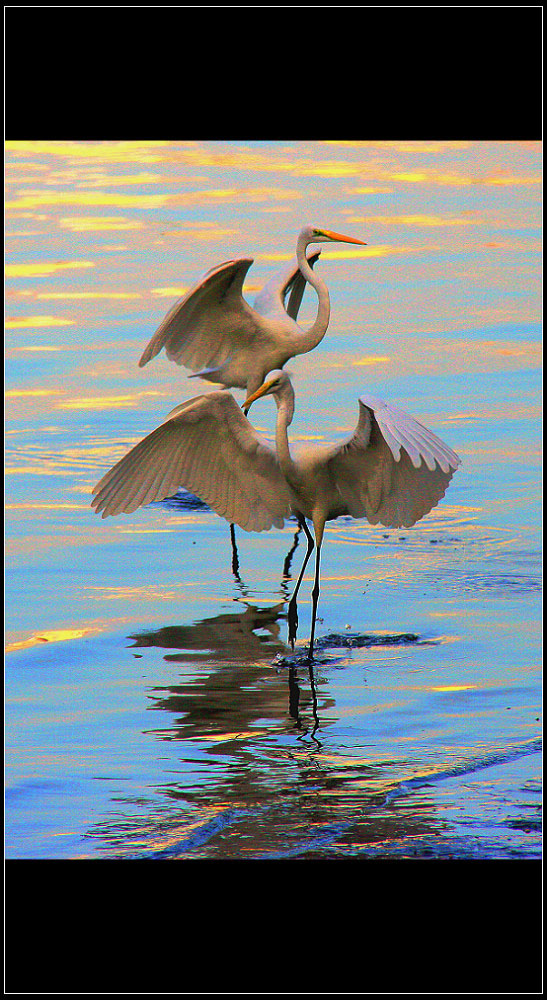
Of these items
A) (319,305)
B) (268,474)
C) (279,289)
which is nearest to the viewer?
(268,474)

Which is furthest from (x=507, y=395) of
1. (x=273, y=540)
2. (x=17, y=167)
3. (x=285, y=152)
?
(x=17, y=167)

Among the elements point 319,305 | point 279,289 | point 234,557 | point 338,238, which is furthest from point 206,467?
point 279,289

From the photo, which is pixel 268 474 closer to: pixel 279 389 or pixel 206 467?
pixel 206 467

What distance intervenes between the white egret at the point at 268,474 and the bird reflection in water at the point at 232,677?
0.88 feet

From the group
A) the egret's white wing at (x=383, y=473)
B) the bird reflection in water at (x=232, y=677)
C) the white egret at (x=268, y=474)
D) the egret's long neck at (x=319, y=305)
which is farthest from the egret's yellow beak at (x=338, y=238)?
the bird reflection in water at (x=232, y=677)

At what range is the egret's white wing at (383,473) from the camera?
270 inches

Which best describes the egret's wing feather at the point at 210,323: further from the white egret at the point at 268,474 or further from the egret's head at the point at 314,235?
the white egret at the point at 268,474

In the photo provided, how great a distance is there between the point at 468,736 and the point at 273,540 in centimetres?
398

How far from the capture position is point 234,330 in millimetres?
9805

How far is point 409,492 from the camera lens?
7.64 metres

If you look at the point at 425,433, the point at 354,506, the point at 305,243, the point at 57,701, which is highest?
the point at 305,243

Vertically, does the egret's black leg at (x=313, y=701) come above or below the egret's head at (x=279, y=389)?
below

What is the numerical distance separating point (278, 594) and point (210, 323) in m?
2.20

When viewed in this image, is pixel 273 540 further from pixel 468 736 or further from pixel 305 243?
pixel 468 736
